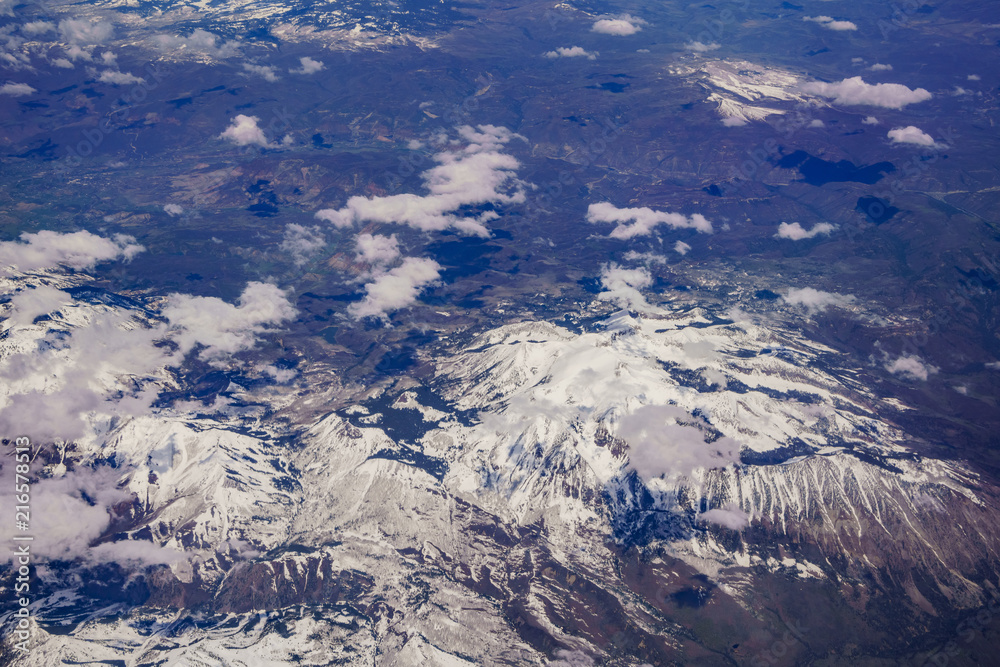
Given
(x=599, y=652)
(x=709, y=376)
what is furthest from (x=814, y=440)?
(x=599, y=652)

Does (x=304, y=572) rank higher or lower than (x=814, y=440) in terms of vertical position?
lower

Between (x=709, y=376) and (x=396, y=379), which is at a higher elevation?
(x=709, y=376)

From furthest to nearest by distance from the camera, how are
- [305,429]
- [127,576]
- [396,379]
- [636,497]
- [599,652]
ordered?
1. [396,379]
2. [305,429]
3. [636,497]
4. [127,576]
5. [599,652]

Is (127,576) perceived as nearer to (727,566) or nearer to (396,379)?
(396,379)

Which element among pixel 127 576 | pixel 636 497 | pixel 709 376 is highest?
pixel 709 376

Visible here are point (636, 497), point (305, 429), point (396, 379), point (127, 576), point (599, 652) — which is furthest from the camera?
point (396, 379)

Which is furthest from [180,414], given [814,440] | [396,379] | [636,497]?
[814,440]

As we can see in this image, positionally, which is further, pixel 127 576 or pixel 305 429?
pixel 305 429

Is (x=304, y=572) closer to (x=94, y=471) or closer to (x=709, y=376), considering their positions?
(x=94, y=471)

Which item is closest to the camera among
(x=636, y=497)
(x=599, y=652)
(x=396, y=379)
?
(x=599, y=652)
